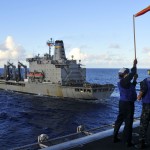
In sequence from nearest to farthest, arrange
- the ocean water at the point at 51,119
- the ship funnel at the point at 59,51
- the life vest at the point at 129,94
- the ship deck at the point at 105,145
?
the ship deck at the point at 105,145 → the life vest at the point at 129,94 → the ocean water at the point at 51,119 → the ship funnel at the point at 59,51

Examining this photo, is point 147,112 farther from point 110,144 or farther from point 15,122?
point 15,122

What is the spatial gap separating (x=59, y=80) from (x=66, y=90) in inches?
142

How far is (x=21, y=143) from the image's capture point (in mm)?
21531

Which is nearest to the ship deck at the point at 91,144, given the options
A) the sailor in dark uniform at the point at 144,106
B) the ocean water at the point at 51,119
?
the sailor in dark uniform at the point at 144,106

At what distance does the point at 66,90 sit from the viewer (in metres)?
54.7

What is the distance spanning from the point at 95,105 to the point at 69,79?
1202 centimetres

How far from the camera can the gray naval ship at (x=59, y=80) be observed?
172ft

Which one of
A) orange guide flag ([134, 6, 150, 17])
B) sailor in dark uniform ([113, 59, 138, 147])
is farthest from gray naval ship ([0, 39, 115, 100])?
sailor in dark uniform ([113, 59, 138, 147])

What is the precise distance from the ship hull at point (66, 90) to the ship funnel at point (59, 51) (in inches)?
257

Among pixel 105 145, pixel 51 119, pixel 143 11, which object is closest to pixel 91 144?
pixel 105 145

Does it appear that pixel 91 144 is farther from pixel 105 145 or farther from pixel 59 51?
pixel 59 51

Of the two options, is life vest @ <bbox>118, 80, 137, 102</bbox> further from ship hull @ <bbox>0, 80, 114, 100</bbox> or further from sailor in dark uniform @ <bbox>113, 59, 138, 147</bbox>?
ship hull @ <bbox>0, 80, 114, 100</bbox>

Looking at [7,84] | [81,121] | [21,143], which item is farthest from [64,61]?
[21,143]

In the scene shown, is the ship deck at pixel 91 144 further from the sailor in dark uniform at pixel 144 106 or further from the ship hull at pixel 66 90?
the ship hull at pixel 66 90
